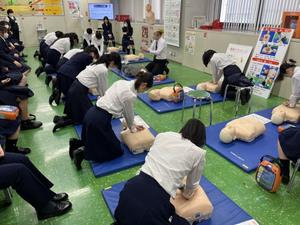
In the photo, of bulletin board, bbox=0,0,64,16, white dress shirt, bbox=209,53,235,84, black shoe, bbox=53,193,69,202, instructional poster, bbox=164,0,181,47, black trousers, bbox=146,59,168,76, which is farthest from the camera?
bulletin board, bbox=0,0,64,16

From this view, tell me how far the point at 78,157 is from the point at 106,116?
512mm

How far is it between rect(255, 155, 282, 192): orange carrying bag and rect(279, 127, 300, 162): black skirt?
0.43 feet

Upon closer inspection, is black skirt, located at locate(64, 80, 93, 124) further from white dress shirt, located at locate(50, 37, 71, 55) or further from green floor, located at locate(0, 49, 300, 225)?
white dress shirt, located at locate(50, 37, 71, 55)

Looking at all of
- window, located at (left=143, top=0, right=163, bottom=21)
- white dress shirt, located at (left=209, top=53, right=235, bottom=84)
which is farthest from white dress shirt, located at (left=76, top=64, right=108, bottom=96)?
window, located at (left=143, top=0, right=163, bottom=21)

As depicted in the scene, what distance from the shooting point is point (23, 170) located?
1.58 m

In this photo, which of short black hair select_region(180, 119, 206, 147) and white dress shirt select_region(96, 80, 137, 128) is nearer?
short black hair select_region(180, 119, 206, 147)

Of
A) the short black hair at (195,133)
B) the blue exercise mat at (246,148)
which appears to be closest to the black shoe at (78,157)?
the short black hair at (195,133)

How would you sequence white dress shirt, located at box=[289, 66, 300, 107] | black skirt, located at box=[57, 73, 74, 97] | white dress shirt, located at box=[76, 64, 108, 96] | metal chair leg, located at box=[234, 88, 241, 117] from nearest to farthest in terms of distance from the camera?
white dress shirt, located at box=[289, 66, 300, 107] < white dress shirt, located at box=[76, 64, 108, 96] < metal chair leg, located at box=[234, 88, 241, 117] < black skirt, located at box=[57, 73, 74, 97]

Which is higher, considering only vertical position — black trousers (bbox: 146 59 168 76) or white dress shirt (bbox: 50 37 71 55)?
white dress shirt (bbox: 50 37 71 55)

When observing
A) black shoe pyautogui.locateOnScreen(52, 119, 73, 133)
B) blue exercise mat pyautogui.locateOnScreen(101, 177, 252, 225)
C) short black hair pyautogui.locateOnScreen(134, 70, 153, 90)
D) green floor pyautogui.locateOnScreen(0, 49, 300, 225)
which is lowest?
green floor pyautogui.locateOnScreen(0, 49, 300, 225)

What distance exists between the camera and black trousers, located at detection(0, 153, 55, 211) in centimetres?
153

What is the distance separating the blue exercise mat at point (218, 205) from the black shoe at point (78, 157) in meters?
0.48

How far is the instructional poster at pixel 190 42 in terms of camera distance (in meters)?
5.91

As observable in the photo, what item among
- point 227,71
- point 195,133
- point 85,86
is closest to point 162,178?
point 195,133
